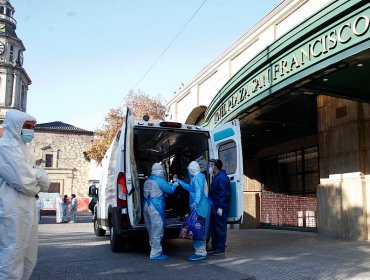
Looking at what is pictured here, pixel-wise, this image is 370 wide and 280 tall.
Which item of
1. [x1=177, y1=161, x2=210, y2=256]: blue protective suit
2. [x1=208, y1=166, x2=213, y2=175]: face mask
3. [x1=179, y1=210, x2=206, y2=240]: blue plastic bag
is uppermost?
[x1=208, y1=166, x2=213, y2=175]: face mask

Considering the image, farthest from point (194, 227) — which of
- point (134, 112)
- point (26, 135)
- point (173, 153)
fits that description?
point (134, 112)

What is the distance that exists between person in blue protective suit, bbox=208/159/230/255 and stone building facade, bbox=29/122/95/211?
45141 mm

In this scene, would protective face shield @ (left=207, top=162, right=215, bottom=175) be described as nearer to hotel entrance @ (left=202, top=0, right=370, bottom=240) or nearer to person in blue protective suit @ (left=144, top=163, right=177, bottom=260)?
person in blue protective suit @ (left=144, top=163, right=177, bottom=260)

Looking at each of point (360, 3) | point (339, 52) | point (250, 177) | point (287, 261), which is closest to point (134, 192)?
point (287, 261)

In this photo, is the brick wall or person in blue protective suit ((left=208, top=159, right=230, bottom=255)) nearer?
person in blue protective suit ((left=208, top=159, right=230, bottom=255))

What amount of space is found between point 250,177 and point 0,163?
11458 mm

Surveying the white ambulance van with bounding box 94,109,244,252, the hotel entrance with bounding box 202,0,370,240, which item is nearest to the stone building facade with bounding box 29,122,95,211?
the hotel entrance with bounding box 202,0,370,240

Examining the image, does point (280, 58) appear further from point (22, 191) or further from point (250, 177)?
point (250, 177)

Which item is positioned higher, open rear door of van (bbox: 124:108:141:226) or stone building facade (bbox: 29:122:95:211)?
stone building facade (bbox: 29:122:95:211)

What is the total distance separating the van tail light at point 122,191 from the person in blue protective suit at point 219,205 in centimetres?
155

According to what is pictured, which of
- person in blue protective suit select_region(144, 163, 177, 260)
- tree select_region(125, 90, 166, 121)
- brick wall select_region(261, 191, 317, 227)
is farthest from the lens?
tree select_region(125, 90, 166, 121)

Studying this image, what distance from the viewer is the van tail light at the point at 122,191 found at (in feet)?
24.8

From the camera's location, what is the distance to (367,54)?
6105 millimetres

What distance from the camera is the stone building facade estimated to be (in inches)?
2031
